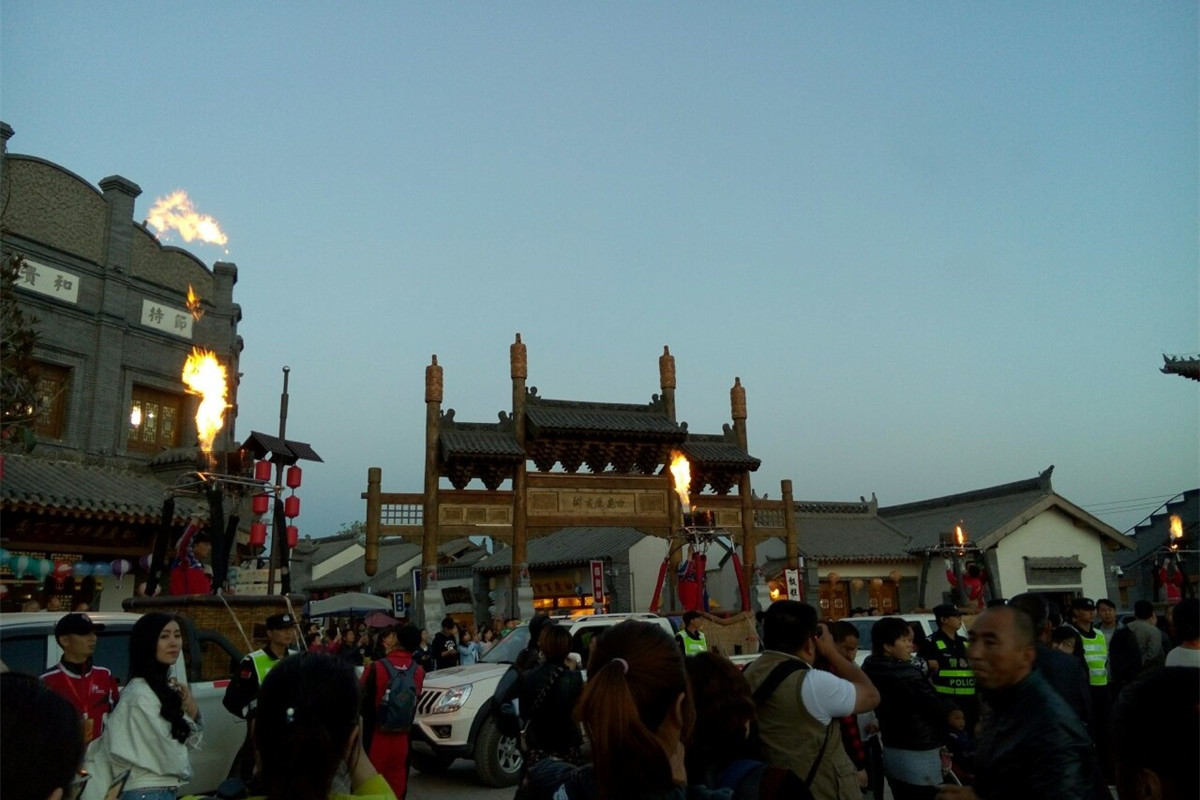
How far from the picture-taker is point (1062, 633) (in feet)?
26.4

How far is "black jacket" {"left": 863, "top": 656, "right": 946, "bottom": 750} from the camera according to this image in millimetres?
5008

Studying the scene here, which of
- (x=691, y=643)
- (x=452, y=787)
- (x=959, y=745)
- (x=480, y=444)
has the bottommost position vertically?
(x=452, y=787)

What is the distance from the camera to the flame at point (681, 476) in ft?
72.7

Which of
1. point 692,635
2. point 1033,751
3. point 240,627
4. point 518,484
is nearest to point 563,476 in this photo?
point 518,484

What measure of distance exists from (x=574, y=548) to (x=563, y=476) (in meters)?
13.4

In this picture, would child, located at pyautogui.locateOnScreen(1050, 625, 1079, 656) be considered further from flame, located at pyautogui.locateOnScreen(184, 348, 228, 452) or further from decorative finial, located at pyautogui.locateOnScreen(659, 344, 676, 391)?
decorative finial, located at pyautogui.locateOnScreen(659, 344, 676, 391)

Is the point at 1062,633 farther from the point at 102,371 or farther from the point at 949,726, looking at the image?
the point at 102,371

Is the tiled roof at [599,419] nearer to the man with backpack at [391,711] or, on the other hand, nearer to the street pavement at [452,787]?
the street pavement at [452,787]

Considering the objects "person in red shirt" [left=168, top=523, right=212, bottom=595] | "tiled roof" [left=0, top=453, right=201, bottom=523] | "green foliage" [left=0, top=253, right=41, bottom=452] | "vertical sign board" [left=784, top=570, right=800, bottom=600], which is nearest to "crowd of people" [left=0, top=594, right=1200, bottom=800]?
"person in red shirt" [left=168, top=523, right=212, bottom=595]

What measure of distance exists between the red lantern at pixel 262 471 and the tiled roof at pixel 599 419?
1056cm

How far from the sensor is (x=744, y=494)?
79.4 feet

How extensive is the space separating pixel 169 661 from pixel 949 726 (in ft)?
15.0

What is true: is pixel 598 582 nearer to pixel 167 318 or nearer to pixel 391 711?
pixel 167 318

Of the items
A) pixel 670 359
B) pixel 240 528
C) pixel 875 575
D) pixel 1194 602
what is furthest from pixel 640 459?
pixel 1194 602
